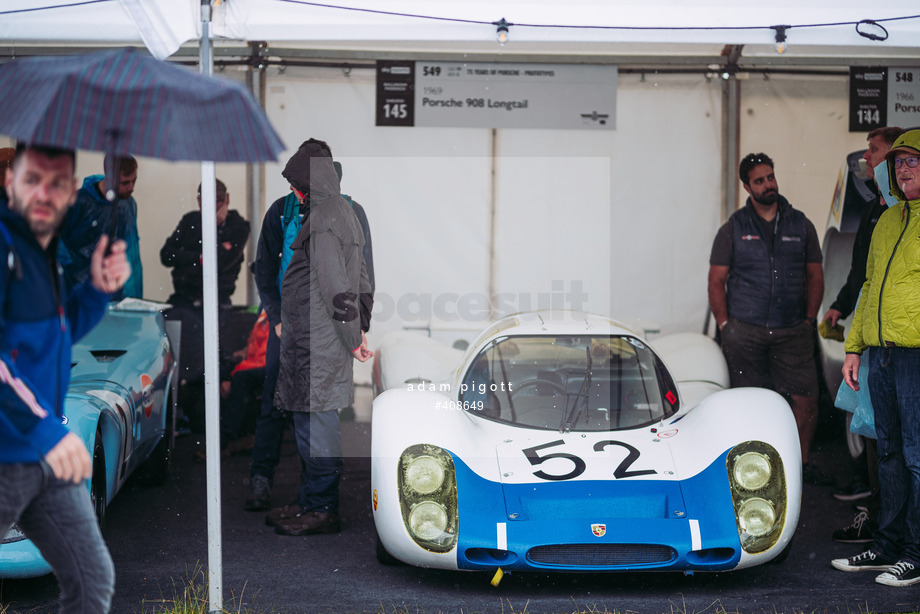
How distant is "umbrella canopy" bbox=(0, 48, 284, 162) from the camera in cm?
201

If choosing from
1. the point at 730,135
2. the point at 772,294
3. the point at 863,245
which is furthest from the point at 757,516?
the point at 730,135

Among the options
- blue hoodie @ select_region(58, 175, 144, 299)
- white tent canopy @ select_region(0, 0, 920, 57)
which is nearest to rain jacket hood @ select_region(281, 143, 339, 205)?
white tent canopy @ select_region(0, 0, 920, 57)

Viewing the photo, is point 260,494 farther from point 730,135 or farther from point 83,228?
point 730,135

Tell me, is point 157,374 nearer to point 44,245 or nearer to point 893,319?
point 44,245

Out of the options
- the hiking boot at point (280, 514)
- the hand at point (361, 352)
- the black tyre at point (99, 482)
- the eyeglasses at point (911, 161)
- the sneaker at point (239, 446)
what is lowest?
the hiking boot at point (280, 514)

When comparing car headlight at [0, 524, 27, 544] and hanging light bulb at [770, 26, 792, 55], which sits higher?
hanging light bulb at [770, 26, 792, 55]

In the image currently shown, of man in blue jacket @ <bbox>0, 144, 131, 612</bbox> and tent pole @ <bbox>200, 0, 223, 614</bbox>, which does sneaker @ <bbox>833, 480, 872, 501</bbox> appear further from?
man in blue jacket @ <bbox>0, 144, 131, 612</bbox>

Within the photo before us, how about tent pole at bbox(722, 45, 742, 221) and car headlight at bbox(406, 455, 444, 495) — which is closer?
car headlight at bbox(406, 455, 444, 495)

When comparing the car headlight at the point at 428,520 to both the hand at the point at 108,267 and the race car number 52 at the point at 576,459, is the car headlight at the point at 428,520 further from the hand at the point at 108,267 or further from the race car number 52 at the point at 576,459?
the hand at the point at 108,267

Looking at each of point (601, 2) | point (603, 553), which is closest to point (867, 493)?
point (603, 553)

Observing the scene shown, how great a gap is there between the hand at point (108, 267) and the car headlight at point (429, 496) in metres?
1.65

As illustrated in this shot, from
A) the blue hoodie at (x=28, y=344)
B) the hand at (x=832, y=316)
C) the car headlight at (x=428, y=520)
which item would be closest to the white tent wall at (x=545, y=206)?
the hand at (x=832, y=316)

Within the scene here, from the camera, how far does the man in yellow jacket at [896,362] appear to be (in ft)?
12.2

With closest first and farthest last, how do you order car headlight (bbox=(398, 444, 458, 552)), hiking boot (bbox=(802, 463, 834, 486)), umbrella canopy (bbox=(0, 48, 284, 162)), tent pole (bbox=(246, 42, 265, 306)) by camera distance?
umbrella canopy (bbox=(0, 48, 284, 162)), car headlight (bbox=(398, 444, 458, 552)), hiking boot (bbox=(802, 463, 834, 486)), tent pole (bbox=(246, 42, 265, 306))
